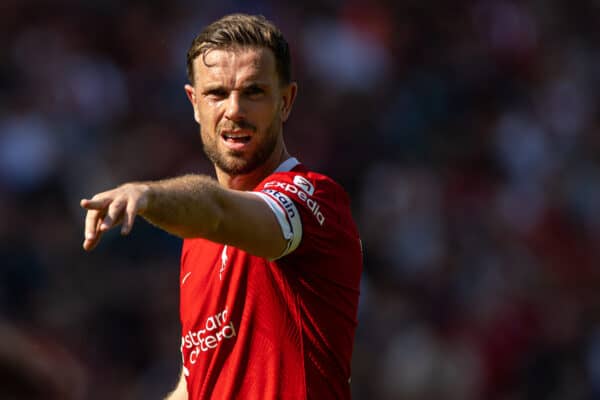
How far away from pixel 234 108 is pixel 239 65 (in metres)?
0.17

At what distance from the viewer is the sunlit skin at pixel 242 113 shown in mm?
3826

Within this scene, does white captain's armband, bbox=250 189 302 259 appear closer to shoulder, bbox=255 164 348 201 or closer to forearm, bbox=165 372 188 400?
shoulder, bbox=255 164 348 201

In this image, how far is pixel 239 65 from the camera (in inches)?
151

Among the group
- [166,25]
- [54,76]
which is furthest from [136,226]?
[166,25]

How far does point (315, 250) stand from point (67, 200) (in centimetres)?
→ 504

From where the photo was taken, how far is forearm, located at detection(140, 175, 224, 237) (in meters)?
2.78

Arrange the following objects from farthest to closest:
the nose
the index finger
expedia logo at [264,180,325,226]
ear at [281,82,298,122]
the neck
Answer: ear at [281,82,298,122] → the neck → the nose → expedia logo at [264,180,325,226] → the index finger

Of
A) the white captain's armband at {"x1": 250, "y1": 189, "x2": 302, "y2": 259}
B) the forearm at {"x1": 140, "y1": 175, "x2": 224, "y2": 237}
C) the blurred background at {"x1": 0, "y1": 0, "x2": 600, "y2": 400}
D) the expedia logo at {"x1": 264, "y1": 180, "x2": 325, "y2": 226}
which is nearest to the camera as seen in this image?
the forearm at {"x1": 140, "y1": 175, "x2": 224, "y2": 237}

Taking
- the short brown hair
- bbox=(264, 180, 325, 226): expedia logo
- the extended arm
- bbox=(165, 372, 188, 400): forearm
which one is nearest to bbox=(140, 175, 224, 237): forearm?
the extended arm

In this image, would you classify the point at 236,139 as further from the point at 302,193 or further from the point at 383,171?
the point at 383,171

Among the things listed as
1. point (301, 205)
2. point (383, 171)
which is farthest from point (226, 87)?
point (383, 171)

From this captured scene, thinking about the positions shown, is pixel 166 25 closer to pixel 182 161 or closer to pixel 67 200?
pixel 182 161

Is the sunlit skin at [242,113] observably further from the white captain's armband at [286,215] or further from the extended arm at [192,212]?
the extended arm at [192,212]

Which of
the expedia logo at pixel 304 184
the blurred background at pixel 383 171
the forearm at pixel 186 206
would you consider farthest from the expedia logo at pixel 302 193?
the blurred background at pixel 383 171
